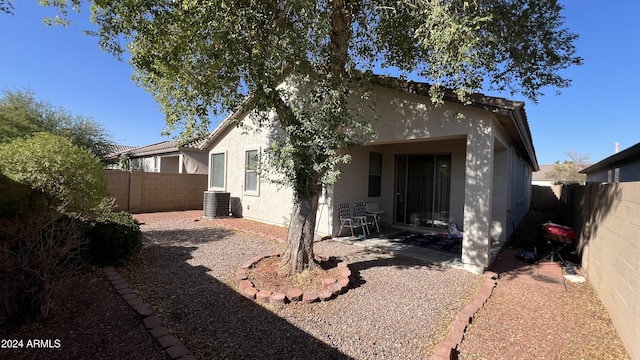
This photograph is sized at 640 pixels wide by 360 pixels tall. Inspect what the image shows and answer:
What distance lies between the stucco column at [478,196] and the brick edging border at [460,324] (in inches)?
19.3

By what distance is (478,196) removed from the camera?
5.89 meters

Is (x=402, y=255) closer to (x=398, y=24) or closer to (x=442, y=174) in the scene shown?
(x=442, y=174)

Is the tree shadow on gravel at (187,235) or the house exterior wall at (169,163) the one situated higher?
the house exterior wall at (169,163)

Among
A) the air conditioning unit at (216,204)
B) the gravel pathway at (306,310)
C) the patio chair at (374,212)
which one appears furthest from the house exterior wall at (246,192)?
the gravel pathway at (306,310)

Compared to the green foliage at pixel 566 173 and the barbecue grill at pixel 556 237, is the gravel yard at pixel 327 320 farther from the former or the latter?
the green foliage at pixel 566 173

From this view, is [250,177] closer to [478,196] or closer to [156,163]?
[478,196]

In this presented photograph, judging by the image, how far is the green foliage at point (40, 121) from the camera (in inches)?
650

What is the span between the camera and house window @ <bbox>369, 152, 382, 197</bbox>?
998cm

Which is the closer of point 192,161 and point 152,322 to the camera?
point 152,322

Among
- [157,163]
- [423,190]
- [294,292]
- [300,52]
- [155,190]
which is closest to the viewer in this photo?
[294,292]

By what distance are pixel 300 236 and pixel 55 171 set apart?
4978 millimetres

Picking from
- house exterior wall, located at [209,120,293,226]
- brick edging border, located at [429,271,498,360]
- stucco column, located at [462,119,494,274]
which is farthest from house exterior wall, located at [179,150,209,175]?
brick edging border, located at [429,271,498,360]

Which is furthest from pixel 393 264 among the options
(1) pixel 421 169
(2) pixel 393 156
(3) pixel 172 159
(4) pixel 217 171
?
(3) pixel 172 159

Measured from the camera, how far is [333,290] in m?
4.52
